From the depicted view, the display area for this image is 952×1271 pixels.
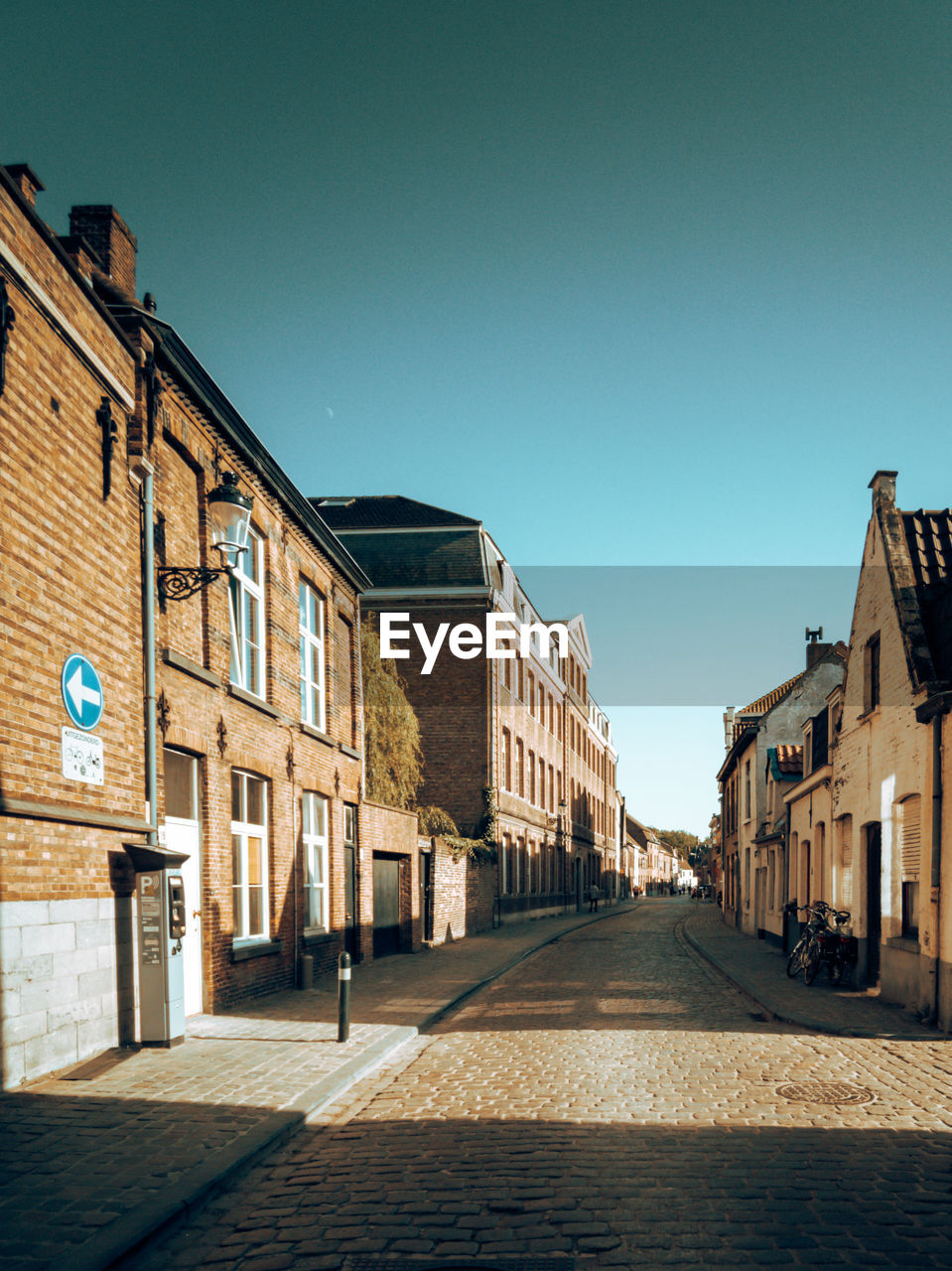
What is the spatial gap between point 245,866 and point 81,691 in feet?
16.5

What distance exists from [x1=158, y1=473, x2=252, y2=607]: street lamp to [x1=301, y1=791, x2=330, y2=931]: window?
5.68 metres

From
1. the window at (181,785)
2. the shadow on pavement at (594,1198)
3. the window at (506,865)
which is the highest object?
the window at (181,785)

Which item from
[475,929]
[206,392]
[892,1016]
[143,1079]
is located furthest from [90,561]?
[475,929]

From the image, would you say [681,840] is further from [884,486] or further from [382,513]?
[884,486]

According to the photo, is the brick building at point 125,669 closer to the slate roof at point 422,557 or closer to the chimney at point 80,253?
the chimney at point 80,253

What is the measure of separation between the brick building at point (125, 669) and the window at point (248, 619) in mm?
34

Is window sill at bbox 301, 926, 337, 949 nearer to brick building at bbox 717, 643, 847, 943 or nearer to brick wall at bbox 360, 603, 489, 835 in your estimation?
brick building at bbox 717, 643, 847, 943

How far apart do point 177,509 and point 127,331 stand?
6.83 feet

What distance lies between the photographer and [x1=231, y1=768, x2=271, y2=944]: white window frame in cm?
1318

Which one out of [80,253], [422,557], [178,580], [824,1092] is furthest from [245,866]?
[422,557]

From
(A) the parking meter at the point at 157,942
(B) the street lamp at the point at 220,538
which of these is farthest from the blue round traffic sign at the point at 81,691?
(B) the street lamp at the point at 220,538

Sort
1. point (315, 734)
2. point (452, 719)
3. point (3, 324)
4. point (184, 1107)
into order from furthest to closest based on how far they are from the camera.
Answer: point (452, 719) < point (315, 734) < point (3, 324) < point (184, 1107)

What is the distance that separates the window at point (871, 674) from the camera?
15266mm

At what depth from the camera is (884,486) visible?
15.0 m
